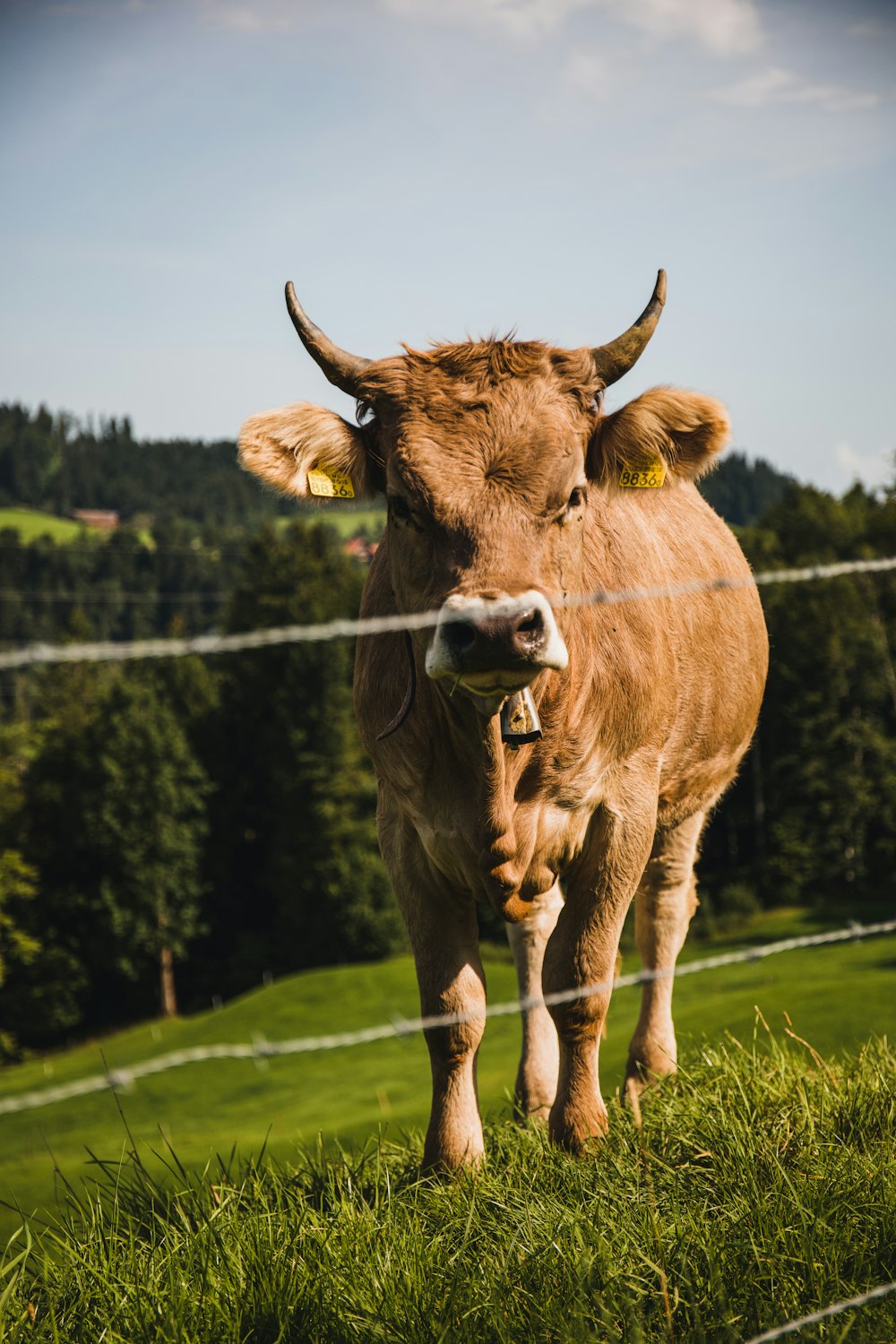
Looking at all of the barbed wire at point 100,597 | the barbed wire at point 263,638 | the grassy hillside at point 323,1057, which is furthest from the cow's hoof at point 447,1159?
the barbed wire at point 100,597

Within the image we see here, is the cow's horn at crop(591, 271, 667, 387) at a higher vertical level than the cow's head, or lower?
higher

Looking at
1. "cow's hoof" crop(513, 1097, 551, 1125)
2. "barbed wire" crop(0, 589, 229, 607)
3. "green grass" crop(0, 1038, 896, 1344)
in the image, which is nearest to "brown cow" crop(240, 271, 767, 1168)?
"green grass" crop(0, 1038, 896, 1344)

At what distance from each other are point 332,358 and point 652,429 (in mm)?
1198

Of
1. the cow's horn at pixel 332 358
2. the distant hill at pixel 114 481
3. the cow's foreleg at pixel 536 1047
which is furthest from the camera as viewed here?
the distant hill at pixel 114 481

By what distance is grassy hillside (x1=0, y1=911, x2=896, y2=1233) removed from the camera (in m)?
24.7

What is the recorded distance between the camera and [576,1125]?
4.53 metres

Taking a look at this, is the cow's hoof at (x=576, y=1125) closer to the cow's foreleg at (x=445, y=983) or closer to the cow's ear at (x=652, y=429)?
the cow's foreleg at (x=445, y=983)

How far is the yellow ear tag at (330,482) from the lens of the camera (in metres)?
4.57

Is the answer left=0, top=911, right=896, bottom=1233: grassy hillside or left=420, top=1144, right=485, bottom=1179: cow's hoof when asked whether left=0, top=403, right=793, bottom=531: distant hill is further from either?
left=420, top=1144, right=485, bottom=1179: cow's hoof

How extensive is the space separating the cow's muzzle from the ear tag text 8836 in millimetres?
1232

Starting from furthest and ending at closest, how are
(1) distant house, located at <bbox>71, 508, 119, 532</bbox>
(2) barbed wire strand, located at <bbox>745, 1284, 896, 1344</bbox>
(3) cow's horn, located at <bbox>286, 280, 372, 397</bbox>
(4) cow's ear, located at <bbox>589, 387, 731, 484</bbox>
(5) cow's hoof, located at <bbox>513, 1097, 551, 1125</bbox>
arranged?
(1) distant house, located at <bbox>71, 508, 119, 532</bbox>
(5) cow's hoof, located at <bbox>513, 1097, 551, 1125</bbox>
(4) cow's ear, located at <bbox>589, 387, 731, 484</bbox>
(3) cow's horn, located at <bbox>286, 280, 372, 397</bbox>
(2) barbed wire strand, located at <bbox>745, 1284, 896, 1344</bbox>

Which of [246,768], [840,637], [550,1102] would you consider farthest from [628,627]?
[246,768]

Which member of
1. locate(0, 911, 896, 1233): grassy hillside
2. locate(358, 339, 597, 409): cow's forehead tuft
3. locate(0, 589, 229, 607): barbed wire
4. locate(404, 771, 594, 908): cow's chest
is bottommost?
locate(0, 911, 896, 1233): grassy hillside

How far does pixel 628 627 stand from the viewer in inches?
194
